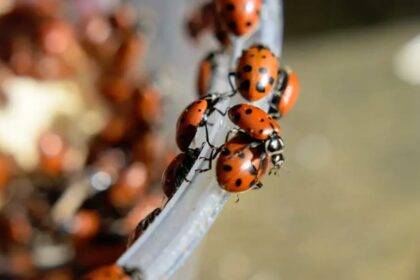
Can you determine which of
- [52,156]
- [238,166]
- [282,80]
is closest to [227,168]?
[238,166]


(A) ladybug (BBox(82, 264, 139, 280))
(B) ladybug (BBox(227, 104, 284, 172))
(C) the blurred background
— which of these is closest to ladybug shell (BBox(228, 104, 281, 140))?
(B) ladybug (BBox(227, 104, 284, 172))

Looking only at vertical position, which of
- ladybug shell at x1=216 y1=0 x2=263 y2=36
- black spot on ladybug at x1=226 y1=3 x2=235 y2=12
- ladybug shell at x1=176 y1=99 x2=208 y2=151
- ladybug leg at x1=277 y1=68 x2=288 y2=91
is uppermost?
black spot on ladybug at x1=226 y1=3 x2=235 y2=12

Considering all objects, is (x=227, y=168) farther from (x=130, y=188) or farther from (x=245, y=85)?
(x=130, y=188)

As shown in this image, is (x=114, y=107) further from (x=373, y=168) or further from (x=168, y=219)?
(x=168, y=219)

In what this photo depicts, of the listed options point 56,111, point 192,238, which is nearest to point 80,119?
point 56,111

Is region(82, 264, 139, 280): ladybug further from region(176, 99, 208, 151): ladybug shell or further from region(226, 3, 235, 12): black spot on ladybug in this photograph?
region(226, 3, 235, 12): black spot on ladybug

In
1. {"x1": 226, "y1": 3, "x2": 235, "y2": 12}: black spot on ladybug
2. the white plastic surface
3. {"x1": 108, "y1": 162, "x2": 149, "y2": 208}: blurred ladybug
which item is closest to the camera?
the white plastic surface

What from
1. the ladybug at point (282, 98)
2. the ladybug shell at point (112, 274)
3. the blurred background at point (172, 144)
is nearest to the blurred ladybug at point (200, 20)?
the blurred background at point (172, 144)
